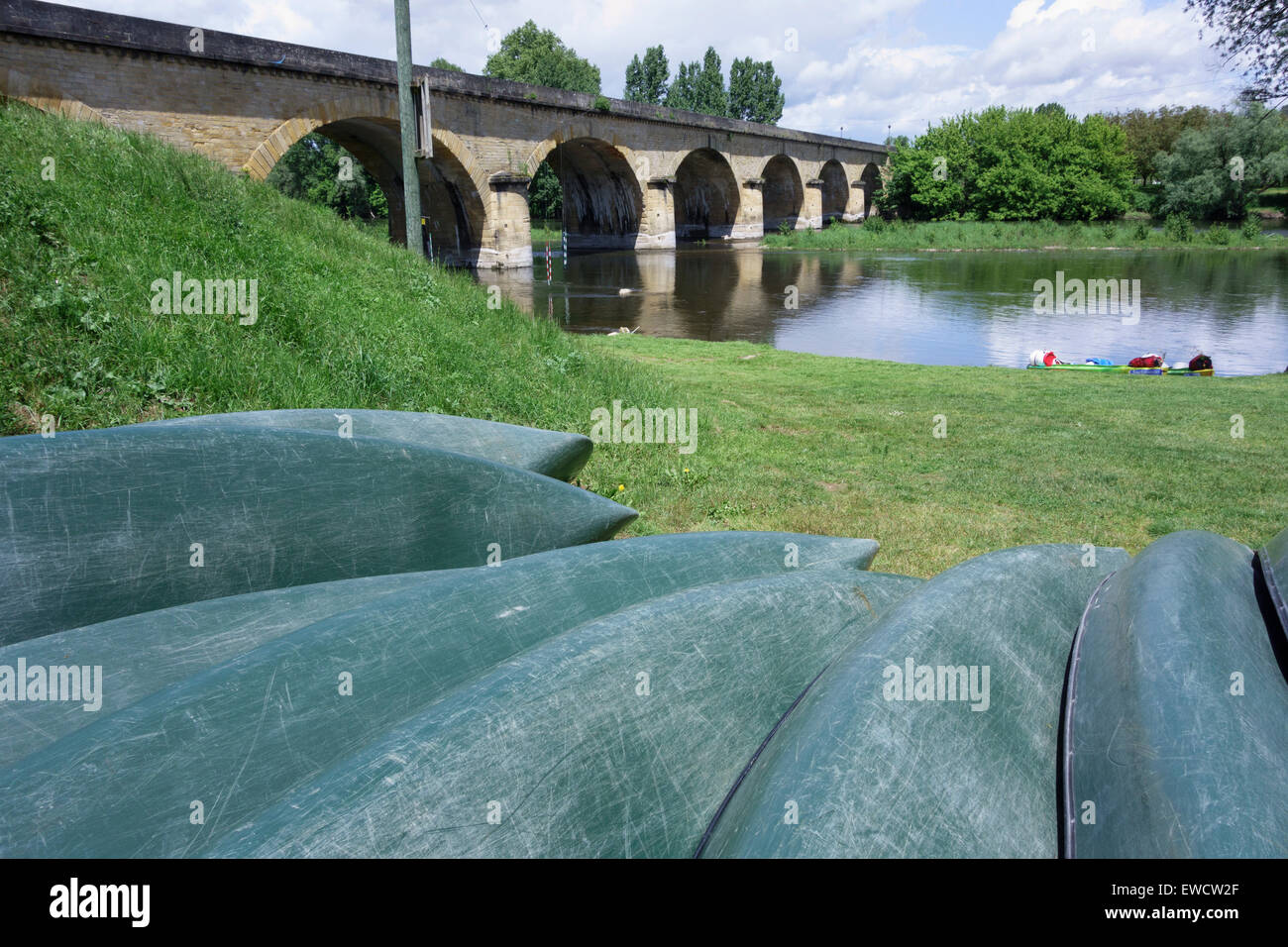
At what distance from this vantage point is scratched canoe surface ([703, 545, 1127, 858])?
1548mm

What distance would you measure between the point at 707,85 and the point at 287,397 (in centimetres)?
7666

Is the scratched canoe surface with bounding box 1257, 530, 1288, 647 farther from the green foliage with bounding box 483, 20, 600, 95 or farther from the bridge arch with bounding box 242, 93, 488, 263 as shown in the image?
the green foliage with bounding box 483, 20, 600, 95

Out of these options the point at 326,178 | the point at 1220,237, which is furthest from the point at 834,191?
the point at 326,178

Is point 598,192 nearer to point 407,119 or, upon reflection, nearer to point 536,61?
point 536,61

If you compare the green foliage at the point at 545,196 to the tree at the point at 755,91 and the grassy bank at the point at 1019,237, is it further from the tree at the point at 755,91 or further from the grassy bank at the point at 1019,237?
the tree at the point at 755,91

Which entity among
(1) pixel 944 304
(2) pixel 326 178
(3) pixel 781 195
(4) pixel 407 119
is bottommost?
(1) pixel 944 304

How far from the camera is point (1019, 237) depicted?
44.0m

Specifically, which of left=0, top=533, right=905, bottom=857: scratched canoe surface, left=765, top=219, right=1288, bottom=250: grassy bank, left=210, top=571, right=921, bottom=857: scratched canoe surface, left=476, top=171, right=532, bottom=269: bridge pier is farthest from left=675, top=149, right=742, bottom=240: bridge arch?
left=210, top=571, right=921, bottom=857: scratched canoe surface

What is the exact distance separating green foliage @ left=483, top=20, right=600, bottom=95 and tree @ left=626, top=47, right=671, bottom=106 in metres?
5.74

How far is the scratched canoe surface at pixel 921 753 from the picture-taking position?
1548mm

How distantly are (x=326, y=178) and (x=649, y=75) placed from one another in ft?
128

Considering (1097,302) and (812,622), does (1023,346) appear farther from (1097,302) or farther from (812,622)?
(812,622)

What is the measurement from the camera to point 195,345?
5.49 metres
